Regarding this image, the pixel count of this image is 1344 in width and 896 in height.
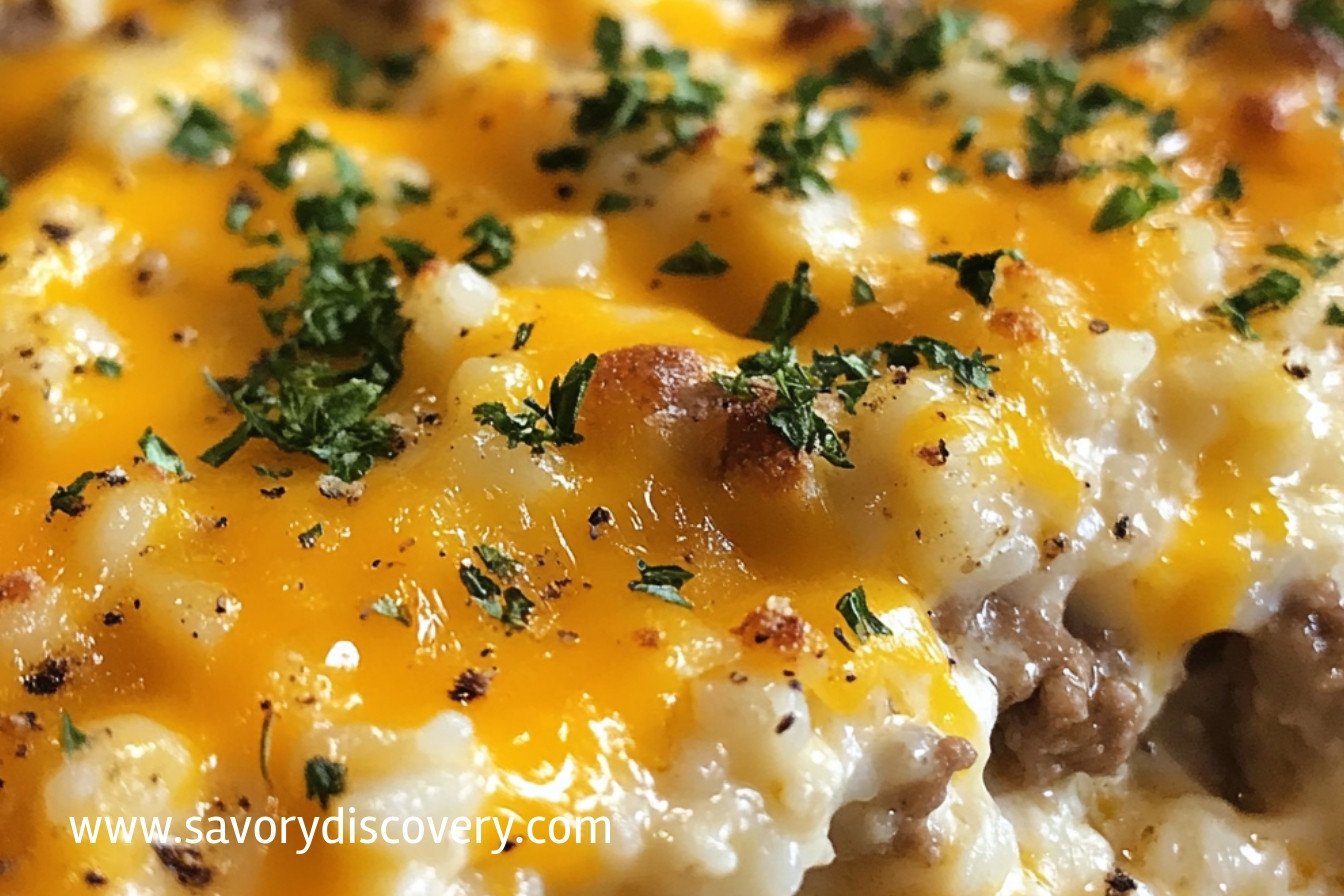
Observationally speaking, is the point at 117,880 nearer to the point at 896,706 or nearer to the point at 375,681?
the point at 375,681

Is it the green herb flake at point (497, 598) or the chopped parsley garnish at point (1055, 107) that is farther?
the chopped parsley garnish at point (1055, 107)

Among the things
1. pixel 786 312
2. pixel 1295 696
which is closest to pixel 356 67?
pixel 786 312

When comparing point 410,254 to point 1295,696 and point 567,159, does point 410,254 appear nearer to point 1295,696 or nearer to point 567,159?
point 567,159

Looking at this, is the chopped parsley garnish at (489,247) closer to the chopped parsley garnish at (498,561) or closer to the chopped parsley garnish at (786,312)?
the chopped parsley garnish at (786,312)

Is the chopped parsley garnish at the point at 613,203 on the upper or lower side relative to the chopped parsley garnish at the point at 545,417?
lower

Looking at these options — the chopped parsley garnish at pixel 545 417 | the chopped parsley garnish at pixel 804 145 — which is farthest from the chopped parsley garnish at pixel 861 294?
the chopped parsley garnish at pixel 545 417

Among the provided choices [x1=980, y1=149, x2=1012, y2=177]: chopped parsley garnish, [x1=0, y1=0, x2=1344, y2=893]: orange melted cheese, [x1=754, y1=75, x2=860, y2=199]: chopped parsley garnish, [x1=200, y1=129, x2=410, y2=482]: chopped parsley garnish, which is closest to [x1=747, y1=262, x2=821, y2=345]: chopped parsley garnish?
[x1=0, y1=0, x2=1344, y2=893]: orange melted cheese

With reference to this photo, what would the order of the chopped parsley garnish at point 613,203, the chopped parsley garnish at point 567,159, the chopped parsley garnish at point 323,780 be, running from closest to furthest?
the chopped parsley garnish at point 323,780 < the chopped parsley garnish at point 613,203 < the chopped parsley garnish at point 567,159
